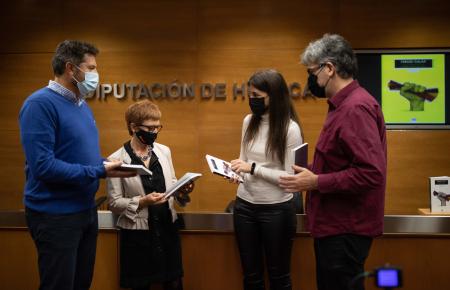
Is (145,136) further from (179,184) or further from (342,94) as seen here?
(342,94)

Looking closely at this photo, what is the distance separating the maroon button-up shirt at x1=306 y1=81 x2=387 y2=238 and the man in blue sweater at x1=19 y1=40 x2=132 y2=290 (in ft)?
3.27

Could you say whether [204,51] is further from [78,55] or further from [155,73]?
[78,55]

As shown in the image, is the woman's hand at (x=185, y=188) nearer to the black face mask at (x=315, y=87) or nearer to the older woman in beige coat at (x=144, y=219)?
the older woman in beige coat at (x=144, y=219)

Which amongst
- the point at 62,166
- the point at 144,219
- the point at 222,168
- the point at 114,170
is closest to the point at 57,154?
the point at 62,166

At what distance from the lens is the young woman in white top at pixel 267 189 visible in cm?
310

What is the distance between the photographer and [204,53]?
5898mm

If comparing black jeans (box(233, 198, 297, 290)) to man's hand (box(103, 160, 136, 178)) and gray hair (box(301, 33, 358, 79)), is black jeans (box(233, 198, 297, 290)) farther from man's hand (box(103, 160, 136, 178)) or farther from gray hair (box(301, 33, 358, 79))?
gray hair (box(301, 33, 358, 79))

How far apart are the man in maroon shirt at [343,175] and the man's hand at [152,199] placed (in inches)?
34.3

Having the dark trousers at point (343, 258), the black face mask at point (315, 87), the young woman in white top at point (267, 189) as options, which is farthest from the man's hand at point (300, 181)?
the young woman in white top at point (267, 189)

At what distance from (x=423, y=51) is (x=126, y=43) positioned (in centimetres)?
308

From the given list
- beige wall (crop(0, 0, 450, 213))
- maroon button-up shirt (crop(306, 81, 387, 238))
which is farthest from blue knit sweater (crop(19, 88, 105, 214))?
beige wall (crop(0, 0, 450, 213))

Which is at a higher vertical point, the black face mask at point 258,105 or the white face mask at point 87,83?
the white face mask at point 87,83

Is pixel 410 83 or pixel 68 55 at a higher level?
pixel 410 83

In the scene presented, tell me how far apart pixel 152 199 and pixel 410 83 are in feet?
12.0
